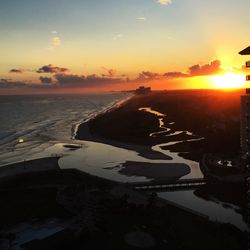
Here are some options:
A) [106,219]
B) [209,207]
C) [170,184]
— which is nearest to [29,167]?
[170,184]

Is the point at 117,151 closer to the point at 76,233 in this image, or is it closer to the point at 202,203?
the point at 202,203

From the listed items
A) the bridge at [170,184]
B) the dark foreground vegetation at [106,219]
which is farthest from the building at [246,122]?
the bridge at [170,184]

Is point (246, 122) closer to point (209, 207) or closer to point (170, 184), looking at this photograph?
point (209, 207)

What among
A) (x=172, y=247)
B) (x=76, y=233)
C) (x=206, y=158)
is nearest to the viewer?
(x=172, y=247)

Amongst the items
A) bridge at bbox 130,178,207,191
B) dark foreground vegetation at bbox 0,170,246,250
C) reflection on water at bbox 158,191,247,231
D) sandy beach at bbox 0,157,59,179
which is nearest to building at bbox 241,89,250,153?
dark foreground vegetation at bbox 0,170,246,250

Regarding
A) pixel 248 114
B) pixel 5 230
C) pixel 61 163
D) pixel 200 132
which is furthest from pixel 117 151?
pixel 248 114

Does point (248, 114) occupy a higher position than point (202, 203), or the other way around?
point (248, 114)

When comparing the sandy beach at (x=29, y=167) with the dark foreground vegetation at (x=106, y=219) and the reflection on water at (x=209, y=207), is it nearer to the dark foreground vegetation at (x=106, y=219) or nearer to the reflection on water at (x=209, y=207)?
the dark foreground vegetation at (x=106, y=219)
